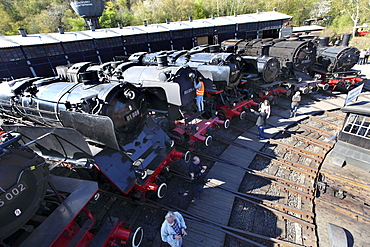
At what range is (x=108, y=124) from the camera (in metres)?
4.22

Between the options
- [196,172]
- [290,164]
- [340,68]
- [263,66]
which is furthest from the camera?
[340,68]

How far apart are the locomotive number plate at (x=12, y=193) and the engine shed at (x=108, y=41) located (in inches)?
658

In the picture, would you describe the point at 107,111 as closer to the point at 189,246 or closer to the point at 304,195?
the point at 189,246

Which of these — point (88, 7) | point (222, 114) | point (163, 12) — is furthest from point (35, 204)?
point (163, 12)

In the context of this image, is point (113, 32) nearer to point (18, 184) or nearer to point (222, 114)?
point (222, 114)

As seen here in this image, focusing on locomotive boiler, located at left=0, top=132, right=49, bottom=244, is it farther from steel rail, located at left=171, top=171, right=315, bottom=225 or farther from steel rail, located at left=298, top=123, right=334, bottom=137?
steel rail, located at left=298, top=123, right=334, bottom=137

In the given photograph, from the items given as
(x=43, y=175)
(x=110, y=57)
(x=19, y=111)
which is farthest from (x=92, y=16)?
(x=43, y=175)

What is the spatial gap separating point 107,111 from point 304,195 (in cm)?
598

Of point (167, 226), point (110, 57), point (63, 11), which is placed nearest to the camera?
point (167, 226)

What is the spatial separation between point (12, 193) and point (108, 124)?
199cm

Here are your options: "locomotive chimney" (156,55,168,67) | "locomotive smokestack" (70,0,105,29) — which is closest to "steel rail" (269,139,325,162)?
"locomotive chimney" (156,55,168,67)

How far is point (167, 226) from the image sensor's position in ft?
11.3

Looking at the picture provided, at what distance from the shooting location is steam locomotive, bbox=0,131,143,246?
2.61 meters

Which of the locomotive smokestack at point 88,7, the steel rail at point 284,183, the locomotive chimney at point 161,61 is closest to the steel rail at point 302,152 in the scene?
the steel rail at point 284,183
